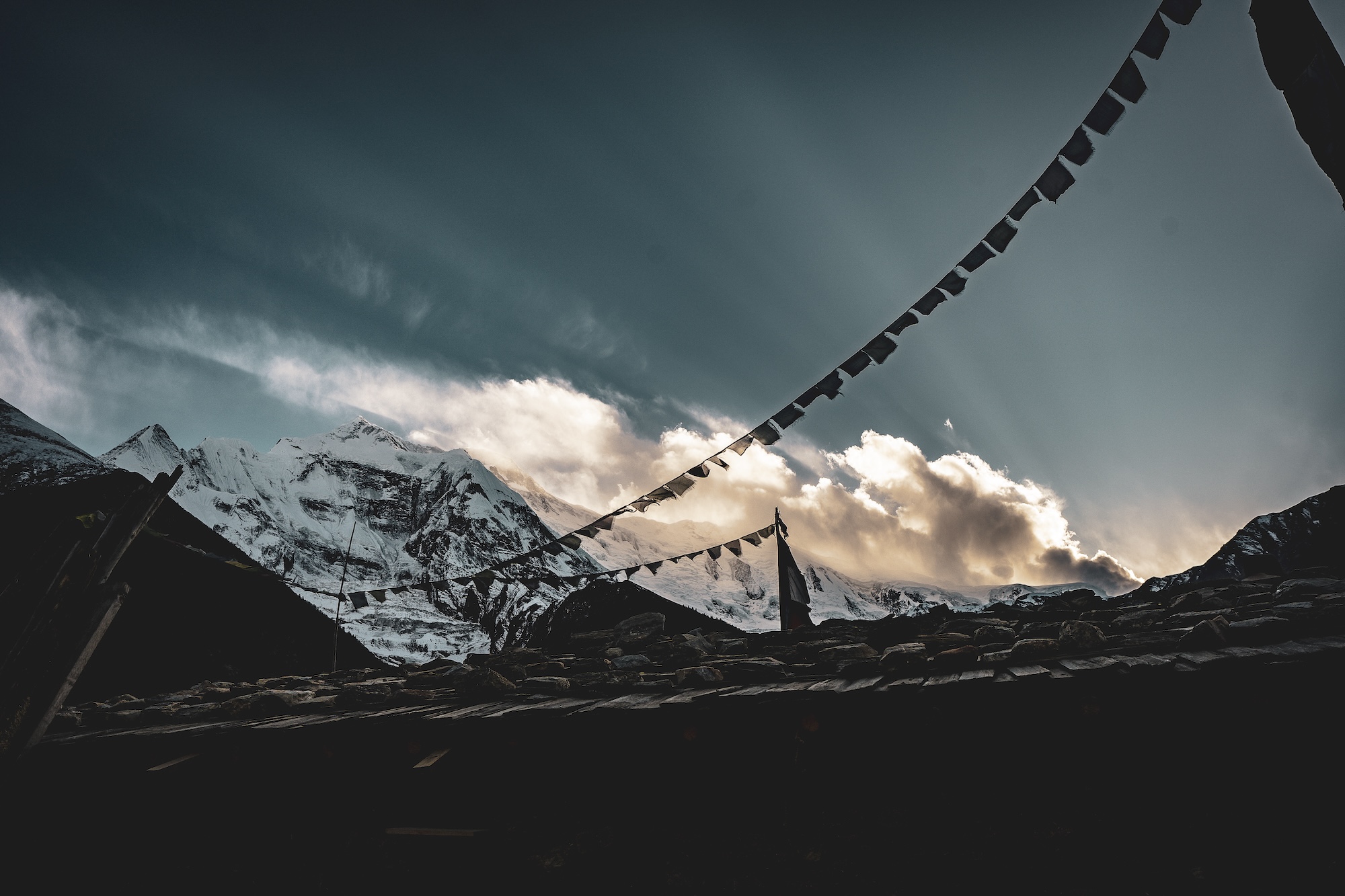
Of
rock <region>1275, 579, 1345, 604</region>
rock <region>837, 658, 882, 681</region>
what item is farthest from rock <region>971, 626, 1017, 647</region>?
→ rock <region>1275, 579, 1345, 604</region>

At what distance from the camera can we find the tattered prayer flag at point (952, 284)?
5617 mm

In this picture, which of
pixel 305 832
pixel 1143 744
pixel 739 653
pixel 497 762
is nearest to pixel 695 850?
pixel 497 762

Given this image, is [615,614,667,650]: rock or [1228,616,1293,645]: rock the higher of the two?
[615,614,667,650]: rock

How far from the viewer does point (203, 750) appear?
456 centimetres

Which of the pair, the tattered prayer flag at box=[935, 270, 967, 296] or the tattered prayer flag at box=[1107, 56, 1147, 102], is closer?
the tattered prayer flag at box=[1107, 56, 1147, 102]

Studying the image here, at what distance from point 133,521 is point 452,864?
4.85m

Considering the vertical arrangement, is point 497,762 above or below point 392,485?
below

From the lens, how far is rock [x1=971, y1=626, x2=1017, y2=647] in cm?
407

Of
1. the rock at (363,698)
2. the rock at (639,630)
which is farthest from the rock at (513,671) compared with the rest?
the rock at (639,630)

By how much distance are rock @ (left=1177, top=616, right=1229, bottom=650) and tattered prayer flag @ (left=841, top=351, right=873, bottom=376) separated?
3.37 meters

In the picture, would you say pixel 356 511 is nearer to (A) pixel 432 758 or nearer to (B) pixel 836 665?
(A) pixel 432 758

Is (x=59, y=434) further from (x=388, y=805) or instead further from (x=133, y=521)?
(x=388, y=805)

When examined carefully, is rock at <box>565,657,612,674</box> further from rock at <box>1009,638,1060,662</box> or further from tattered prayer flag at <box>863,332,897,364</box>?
tattered prayer flag at <box>863,332,897,364</box>

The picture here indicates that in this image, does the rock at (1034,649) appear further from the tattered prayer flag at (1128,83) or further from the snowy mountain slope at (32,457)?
the snowy mountain slope at (32,457)
